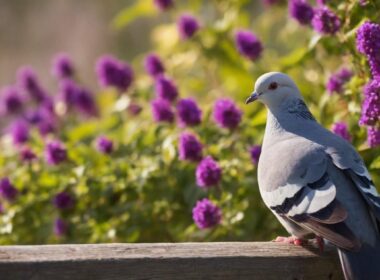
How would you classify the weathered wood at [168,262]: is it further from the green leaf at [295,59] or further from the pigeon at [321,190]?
the green leaf at [295,59]

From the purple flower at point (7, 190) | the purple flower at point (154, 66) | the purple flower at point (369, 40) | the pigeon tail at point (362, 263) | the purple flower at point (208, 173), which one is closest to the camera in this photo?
the pigeon tail at point (362, 263)

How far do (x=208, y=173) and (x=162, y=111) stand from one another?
59cm

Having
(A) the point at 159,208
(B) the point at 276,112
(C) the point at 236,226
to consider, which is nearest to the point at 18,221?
(A) the point at 159,208

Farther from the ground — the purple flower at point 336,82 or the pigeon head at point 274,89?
the pigeon head at point 274,89

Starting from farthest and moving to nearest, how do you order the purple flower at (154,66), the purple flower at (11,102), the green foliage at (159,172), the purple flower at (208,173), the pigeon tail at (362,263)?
the purple flower at (11,102), the purple flower at (154,66), the green foliage at (159,172), the purple flower at (208,173), the pigeon tail at (362,263)

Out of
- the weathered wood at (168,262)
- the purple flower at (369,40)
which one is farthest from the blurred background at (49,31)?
the weathered wood at (168,262)

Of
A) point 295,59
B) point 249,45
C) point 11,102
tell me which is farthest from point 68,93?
point 295,59

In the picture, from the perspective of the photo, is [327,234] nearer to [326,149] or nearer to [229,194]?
[326,149]

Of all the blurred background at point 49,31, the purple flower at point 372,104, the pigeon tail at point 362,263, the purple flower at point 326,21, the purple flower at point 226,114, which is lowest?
the blurred background at point 49,31

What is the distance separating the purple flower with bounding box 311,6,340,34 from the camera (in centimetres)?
315

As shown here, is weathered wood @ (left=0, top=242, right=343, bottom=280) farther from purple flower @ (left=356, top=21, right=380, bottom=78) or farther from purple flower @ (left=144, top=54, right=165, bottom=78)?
purple flower @ (left=144, top=54, right=165, bottom=78)

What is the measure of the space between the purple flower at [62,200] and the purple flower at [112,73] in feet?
2.38

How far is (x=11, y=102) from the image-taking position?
15.4 ft

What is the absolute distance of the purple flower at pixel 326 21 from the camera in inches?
124
